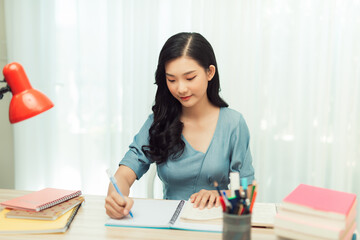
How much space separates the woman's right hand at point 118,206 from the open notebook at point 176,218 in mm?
20

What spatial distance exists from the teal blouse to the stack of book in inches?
11.9

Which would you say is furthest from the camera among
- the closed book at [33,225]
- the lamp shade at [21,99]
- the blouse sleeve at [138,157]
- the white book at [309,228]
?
the blouse sleeve at [138,157]

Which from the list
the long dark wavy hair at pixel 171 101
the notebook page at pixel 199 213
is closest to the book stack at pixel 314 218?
the notebook page at pixel 199 213

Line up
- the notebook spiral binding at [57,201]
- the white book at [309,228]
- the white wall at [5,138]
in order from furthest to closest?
the white wall at [5,138] → the notebook spiral binding at [57,201] → the white book at [309,228]

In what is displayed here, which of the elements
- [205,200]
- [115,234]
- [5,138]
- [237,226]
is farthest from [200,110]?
[5,138]

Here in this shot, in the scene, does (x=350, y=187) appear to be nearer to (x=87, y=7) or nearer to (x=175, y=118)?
(x=175, y=118)

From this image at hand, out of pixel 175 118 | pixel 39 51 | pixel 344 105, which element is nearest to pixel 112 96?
pixel 39 51

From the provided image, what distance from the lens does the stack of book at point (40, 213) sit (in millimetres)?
987

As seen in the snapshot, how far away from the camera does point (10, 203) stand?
1.12 metres

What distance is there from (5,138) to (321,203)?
240cm

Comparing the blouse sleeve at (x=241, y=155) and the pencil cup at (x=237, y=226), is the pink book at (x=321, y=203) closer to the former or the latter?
the pencil cup at (x=237, y=226)

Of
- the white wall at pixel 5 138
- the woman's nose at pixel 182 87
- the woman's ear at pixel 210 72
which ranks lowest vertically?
the white wall at pixel 5 138

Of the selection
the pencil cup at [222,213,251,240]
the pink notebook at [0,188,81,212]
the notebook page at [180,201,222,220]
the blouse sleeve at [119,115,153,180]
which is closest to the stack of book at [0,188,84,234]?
the pink notebook at [0,188,81,212]

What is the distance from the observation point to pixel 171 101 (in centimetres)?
154
